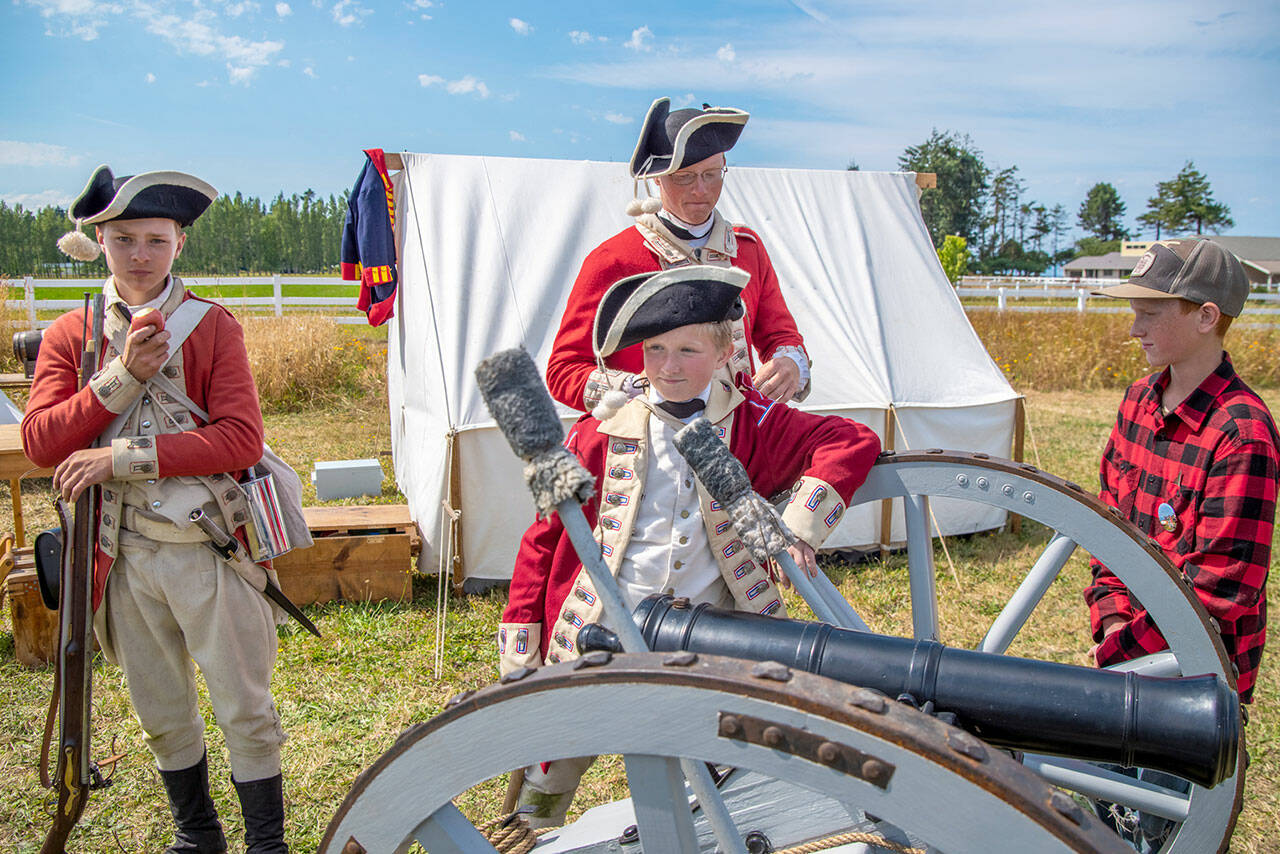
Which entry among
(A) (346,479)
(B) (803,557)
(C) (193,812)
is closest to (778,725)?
(B) (803,557)

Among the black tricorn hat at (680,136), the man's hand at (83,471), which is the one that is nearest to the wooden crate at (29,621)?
the man's hand at (83,471)

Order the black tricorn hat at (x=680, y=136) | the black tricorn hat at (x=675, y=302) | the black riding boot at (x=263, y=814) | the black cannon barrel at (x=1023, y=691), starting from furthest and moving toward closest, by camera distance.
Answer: the black riding boot at (x=263, y=814) < the black tricorn hat at (x=680, y=136) < the black tricorn hat at (x=675, y=302) < the black cannon barrel at (x=1023, y=691)

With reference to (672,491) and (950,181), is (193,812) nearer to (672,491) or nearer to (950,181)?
(672,491)

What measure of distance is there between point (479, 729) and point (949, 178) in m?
62.6

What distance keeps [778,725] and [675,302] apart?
85cm

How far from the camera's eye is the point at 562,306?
5340mm

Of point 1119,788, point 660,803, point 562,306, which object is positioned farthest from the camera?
point 562,306

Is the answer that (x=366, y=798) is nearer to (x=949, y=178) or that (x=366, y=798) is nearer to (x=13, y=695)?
(x=13, y=695)

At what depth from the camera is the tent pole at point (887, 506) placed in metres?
5.38

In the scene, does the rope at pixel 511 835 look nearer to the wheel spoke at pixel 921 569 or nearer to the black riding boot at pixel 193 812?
the wheel spoke at pixel 921 569

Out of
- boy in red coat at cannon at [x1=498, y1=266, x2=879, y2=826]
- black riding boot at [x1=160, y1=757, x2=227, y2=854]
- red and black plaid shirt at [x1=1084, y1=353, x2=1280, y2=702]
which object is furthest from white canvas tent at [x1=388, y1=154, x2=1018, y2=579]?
red and black plaid shirt at [x1=1084, y1=353, x2=1280, y2=702]

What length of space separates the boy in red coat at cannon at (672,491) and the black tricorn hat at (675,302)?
0.01 metres

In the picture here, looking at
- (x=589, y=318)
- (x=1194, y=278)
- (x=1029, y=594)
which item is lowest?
(x=1029, y=594)

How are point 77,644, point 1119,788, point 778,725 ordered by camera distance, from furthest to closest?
point 77,644
point 1119,788
point 778,725
